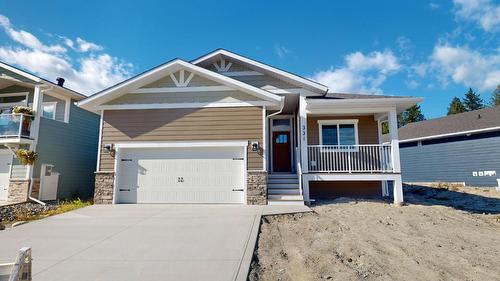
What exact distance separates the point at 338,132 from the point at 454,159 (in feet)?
33.1

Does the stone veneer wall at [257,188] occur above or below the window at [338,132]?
below

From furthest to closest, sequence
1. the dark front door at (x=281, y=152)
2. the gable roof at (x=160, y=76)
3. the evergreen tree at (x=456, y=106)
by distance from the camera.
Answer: the evergreen tree at (x=456, y=106) < the dark front door at (x=281, y=152) < the gable roof at (x=160, y=76)

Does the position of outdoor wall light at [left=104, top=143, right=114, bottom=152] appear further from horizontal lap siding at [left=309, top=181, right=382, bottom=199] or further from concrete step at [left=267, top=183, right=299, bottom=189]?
horizontal lap siding at [left=309, top=181, right=382, bottom=199]

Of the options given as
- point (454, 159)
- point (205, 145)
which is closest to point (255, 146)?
point (205, 145)

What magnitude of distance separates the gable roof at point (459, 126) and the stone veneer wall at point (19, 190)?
21.1 m

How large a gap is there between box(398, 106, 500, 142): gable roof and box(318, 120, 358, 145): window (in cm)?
898

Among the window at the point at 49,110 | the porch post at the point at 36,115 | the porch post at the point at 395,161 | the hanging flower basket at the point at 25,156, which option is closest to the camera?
the porch post at the point at 395,161

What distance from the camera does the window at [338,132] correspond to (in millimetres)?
11234

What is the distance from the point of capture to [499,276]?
4074mm

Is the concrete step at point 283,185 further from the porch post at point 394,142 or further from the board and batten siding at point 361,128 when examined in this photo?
the porch post at point 394,142

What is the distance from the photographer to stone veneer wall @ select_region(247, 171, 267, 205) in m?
9.20

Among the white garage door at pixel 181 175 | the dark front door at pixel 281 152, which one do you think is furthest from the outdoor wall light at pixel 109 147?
the dark front door at pixel 281 152

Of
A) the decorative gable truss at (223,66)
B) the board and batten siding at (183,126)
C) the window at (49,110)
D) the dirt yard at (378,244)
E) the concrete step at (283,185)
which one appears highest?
the decorative gable truss at (223,66)

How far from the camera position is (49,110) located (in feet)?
42.4
